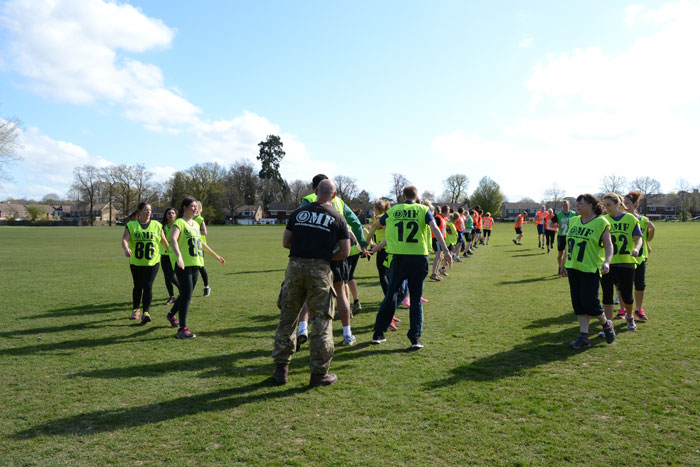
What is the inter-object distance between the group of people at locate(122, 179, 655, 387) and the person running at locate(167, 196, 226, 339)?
15 mm

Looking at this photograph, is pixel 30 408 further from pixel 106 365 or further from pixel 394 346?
pixel 394 346

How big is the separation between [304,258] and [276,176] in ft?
321

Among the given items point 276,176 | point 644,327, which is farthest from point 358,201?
point 644,327

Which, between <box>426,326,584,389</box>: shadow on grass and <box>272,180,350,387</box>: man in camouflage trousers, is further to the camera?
<box>426,326,584,389</box>: shadow on grass

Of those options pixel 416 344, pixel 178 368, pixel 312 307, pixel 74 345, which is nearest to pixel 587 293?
pixel 416 344

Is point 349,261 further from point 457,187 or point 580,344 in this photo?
point 457,187

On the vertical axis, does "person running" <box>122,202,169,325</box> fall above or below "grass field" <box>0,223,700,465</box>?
above

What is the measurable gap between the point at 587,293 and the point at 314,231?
3.73 meters

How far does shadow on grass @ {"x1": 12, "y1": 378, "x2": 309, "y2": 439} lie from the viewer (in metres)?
3.78

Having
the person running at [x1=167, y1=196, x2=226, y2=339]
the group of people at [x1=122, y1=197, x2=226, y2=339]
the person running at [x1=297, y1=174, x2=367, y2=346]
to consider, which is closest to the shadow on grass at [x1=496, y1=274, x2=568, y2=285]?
the person running at [x1=297, y1=174, x2=367, y2=346]

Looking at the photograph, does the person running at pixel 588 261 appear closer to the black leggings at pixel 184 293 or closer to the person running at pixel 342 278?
the person running at pixel 342 278

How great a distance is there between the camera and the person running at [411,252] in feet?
19.5

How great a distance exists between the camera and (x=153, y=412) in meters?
4.10

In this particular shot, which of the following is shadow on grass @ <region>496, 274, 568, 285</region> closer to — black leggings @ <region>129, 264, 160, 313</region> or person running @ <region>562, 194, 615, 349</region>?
person running @ <region>562, 194, 615, 349</region>
